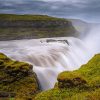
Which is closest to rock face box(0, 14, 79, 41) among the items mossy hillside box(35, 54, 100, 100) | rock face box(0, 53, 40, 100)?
rock face box(0, 53, 40, 100)

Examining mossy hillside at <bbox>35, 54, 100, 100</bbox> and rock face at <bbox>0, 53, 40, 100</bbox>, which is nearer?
mossy hillside at <bbox>35, 54, 100, 100</bbox>

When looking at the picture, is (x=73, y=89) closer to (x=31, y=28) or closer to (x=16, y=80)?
(x=16, y=80)

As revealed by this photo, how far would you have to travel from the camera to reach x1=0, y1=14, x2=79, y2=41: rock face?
14338 centimetres

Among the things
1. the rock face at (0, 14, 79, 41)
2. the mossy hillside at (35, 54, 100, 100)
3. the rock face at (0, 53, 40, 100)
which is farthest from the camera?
the rock face at (0, 14, 79, 41)

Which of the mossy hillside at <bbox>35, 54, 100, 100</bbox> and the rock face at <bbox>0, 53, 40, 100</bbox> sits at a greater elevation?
the mossy hillside at <bbox>35, 54, 100, 100</bbox>

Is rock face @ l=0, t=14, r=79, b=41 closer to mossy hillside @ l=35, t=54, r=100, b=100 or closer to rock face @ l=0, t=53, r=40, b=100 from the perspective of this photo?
rock face @ l=0, t=53, r=40, b=100

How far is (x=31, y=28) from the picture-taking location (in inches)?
6058

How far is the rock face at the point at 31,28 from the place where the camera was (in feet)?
470

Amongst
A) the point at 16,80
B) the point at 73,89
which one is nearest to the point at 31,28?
the point at 16,80

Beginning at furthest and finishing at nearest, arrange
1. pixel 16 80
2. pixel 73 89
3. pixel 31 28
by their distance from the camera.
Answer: pixel 31 28, pixel 16 80, pixel 73 89

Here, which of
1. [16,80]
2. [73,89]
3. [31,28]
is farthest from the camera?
[31,28]

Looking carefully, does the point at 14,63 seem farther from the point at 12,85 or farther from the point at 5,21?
the point at 5,21

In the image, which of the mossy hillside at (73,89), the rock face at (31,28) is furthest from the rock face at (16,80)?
the rock face at (31,28)

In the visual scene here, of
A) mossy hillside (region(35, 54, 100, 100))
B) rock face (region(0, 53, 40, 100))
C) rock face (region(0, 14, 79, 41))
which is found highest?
mossy hillside (region(35, 54, 100, 100))
